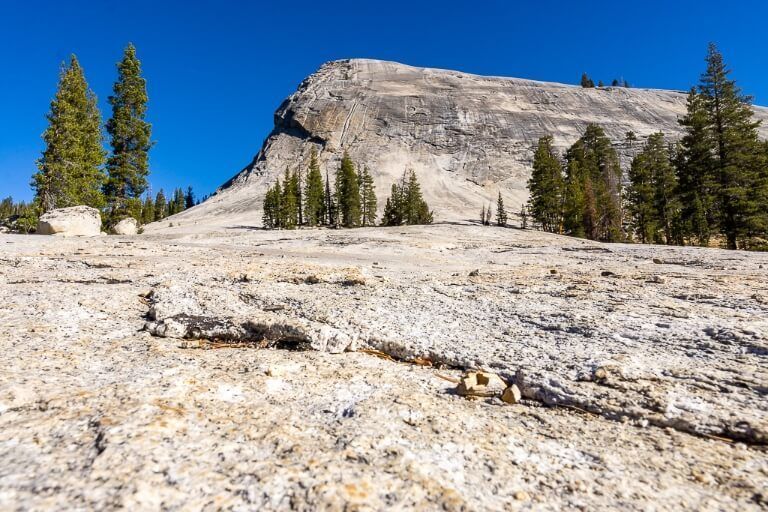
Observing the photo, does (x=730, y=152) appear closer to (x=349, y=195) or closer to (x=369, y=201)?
(x=349, y=195)

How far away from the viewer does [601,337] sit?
508 centimetres

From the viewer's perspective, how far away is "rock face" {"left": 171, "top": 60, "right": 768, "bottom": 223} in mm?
88625

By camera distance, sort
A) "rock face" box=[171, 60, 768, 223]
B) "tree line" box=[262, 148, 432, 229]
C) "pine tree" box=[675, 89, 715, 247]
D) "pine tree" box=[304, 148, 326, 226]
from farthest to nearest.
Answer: "rock face" box=[171, 60, 768, 223], "pine tree" box=[304, 148, 326, 226], "tree line" box=[262, 148, 432, 229], "pine tree" box=[675, 89, 715, 247]

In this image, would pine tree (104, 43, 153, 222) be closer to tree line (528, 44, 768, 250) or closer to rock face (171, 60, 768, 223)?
tree line (528, 44, 768, 250)

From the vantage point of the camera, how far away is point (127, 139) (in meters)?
28.0

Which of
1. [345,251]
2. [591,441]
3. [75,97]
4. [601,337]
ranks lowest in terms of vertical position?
[591,441]

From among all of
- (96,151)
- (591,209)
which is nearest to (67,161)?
(96,151)

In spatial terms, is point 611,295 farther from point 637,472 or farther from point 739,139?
point 739,139

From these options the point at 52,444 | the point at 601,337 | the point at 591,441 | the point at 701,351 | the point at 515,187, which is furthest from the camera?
the point at 515,187

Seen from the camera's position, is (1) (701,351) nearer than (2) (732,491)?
No

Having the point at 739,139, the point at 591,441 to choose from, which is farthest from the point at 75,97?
the point at 739,139

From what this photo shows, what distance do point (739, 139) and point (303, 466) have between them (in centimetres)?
3725

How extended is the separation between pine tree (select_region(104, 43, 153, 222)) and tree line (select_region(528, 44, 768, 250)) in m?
40.6

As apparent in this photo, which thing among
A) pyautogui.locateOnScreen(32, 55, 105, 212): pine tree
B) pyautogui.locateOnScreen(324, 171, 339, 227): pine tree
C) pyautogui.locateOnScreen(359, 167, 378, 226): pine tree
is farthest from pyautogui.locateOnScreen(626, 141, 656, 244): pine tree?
pyautogui.locateOnScreen(32, 55, 105, 212): pine tree
